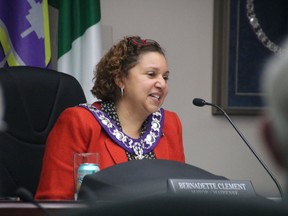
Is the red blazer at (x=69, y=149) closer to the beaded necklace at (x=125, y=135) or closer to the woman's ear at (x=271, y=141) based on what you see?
the beaded necklace at (x=125, y=135)

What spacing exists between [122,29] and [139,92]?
3.74 feet

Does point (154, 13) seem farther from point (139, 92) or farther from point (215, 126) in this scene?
point (139, 92)

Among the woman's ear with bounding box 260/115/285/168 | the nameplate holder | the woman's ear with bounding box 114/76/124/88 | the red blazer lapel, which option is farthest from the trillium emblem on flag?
the woman's ear with bounding box 260/115/285/168

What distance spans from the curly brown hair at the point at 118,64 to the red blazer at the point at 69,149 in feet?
0.78

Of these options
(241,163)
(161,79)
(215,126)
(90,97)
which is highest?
(161,79)

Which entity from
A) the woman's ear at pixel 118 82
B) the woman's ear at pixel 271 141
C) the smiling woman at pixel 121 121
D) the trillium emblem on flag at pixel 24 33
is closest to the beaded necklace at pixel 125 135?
the smiling woman at pixel 121 121

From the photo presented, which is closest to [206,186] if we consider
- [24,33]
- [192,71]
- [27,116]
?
[27,116]

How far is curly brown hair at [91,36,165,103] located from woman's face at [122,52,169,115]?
29mm

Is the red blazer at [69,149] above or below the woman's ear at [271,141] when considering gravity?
below

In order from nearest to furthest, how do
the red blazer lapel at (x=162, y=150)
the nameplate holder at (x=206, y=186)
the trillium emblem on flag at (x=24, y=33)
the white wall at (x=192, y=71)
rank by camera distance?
1. the nameplate holder at (x=206, y=186)
2. the red blazer lapel at (x=162, y=150)
3. the trillium emblem on flag at (x=24, y=33)
4. the white wall at (x=192, y=71)

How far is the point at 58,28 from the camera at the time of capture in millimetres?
3527

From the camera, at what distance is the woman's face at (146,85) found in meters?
2.72

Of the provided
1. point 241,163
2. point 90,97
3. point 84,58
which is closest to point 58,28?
point 84,58

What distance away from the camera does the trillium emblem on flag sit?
3.32 metres
